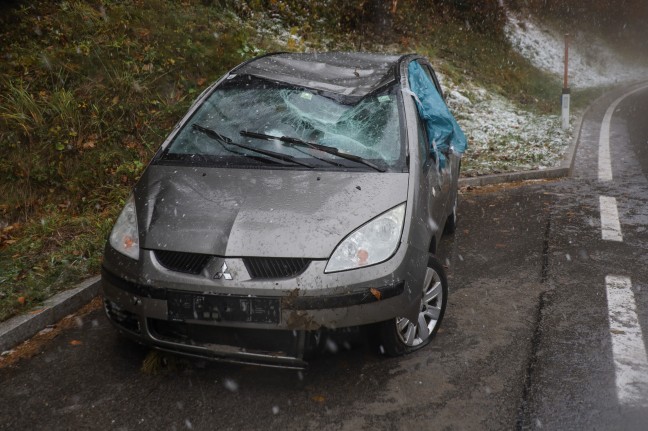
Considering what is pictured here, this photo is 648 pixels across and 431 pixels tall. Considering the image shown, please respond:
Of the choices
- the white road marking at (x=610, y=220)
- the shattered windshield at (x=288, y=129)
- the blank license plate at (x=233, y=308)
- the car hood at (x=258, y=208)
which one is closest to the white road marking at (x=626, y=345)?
the white road marking at (x=610, y=220)

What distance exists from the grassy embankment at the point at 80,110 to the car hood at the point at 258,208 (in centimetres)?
156

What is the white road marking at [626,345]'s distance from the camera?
3.38m

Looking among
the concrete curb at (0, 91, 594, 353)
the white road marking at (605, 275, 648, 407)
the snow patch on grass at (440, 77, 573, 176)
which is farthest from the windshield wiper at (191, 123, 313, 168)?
the snow patch on grass at (440, 77, 573, 176)

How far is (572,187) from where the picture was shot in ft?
28.3

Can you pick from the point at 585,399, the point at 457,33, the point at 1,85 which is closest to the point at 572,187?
the point at 585,399

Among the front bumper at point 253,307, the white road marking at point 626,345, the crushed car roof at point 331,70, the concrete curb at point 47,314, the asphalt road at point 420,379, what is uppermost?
the crushed car roof at point 331,70

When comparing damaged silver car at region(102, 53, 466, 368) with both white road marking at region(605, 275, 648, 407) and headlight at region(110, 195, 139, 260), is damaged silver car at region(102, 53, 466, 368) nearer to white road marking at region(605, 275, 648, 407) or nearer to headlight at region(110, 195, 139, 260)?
headlight at region(110, 195, 139, 260)

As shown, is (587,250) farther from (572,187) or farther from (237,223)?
(237,223)

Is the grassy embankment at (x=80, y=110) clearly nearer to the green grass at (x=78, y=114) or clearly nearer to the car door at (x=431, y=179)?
the green grass at (x=78, y=114)

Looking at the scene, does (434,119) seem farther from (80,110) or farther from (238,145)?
(80,110)

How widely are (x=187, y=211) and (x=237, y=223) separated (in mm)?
354

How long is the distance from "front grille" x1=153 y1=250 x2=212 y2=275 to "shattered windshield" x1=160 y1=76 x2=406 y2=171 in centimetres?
→ 83

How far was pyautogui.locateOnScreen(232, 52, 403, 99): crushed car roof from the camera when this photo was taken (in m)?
4.70

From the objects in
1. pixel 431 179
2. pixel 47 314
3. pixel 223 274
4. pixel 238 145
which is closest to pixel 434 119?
pixel 431 179
